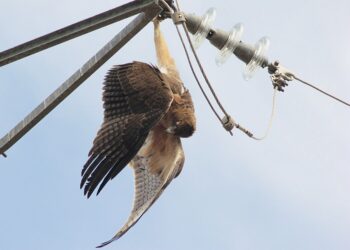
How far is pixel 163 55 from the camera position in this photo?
9.28 meters

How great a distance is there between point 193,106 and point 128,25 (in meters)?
2.80

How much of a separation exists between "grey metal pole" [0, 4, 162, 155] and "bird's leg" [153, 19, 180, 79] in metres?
2.01

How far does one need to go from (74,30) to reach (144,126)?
7.44 ft

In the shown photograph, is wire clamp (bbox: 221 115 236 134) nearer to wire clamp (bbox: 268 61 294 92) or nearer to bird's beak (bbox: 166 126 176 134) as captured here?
wire clamp (bbox: 268 61 294 92)

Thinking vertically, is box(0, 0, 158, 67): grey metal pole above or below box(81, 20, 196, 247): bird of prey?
above

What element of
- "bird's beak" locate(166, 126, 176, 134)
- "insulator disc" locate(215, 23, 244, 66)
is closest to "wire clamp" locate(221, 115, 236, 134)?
"insulator disc" locate(215, 23, 244, 66)

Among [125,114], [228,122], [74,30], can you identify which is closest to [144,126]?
[125,114]

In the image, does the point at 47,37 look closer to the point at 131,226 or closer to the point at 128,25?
the point at 128,25

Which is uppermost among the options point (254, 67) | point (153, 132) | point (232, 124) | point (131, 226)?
point (254, 67)

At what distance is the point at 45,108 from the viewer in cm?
679

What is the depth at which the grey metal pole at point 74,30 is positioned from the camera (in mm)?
6395

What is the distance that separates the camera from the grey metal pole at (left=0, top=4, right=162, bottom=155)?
6.50 metres

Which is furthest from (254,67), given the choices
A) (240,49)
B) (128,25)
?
(128,25)

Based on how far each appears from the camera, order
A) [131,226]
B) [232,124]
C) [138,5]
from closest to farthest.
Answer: [138,5] < [232,124] < [131,226]
